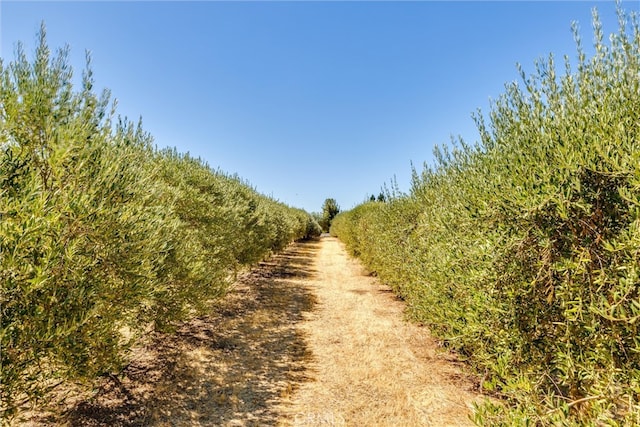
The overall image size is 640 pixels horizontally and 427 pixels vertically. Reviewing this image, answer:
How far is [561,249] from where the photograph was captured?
440 centimetres

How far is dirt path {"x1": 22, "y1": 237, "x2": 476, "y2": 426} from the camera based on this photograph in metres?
6.05

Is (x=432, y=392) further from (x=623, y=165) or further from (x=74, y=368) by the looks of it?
(x=74, y=368)

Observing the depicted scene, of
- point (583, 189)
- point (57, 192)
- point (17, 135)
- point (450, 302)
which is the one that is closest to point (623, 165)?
point (583, 189)

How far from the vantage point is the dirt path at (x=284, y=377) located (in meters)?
6.05

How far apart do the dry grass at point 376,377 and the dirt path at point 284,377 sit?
3 centimetres

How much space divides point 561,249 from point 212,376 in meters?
7.72

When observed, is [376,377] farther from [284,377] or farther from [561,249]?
[561,249]

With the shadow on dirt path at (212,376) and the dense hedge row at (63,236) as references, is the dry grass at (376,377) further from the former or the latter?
the dense hedge row at (63,236)

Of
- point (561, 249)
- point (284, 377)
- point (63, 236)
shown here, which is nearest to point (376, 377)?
point (284, 377)

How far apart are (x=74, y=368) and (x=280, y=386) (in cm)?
429

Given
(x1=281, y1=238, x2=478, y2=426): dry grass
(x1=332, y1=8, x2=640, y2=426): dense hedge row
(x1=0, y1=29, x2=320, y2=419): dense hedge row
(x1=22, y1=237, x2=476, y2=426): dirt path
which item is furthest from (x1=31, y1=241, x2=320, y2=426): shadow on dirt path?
(x1=332, y1=8, x2=640, y2=426): dense hedge row

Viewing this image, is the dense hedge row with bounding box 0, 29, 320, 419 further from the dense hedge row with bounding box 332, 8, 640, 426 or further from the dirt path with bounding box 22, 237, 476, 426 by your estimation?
the dense hedge row with bounding box 332, 8, 640, 426

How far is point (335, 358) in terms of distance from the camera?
28.9ft

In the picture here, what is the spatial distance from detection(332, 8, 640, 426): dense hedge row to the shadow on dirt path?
4417 mm
